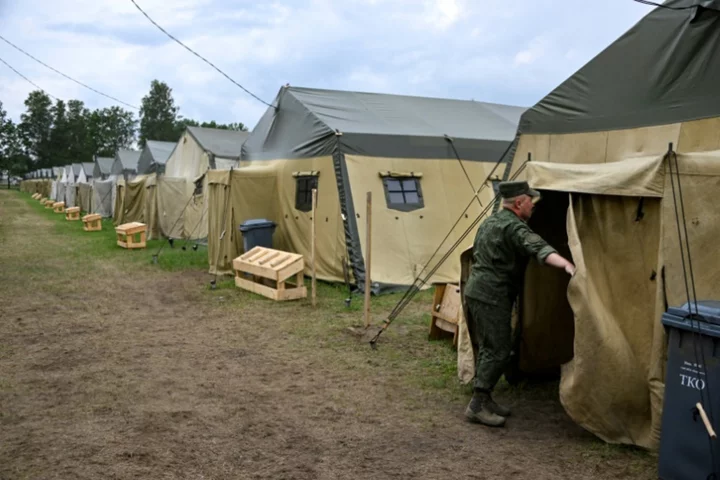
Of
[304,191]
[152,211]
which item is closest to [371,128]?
[304,191]

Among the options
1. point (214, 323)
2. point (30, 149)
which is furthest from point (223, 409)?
point (30, 149)

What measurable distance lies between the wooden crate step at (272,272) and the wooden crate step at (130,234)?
714 centimetres

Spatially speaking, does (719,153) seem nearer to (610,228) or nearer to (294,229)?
(610,228)

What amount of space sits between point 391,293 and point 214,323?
3328mm

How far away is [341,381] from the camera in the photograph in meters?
5.92

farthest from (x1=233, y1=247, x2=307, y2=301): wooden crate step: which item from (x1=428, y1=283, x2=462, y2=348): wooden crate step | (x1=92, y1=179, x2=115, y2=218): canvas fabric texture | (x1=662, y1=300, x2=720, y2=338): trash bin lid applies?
(x1=92, y1=179, x2=115, y2=218): canvas fabric texture

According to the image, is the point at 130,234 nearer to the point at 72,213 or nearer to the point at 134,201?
the point at 134,201

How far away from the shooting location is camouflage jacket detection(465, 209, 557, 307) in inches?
181

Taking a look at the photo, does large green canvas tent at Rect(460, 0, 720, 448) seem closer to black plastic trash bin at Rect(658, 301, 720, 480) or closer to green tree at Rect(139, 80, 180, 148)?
black plastic trash bin at Rect(658, 301, 720, 480)

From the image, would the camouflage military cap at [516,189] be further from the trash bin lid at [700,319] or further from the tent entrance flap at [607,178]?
the trash bin lid at [700,319]

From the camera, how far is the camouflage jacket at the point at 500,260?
4590 mm

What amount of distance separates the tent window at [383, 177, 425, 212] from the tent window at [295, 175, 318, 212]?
1.49 metres

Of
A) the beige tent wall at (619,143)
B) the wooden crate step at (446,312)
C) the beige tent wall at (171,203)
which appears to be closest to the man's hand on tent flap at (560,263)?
the beige tent wall at (619,143)

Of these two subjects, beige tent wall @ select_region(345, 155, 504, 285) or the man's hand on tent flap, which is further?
beige tent wall @ select_region(345, 155, 504, 285)
